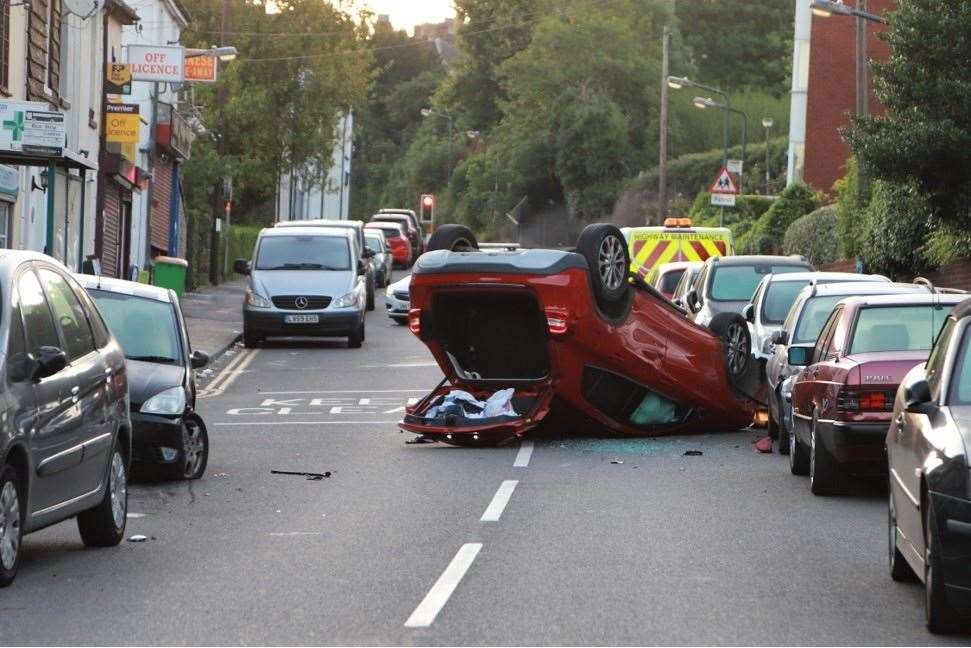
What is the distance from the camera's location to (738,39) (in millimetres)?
107125

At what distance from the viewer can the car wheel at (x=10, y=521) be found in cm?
902

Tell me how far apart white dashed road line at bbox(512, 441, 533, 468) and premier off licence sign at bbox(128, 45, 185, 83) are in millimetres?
Answer: 20654

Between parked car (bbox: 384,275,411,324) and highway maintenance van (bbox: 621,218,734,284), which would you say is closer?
highway maintenance van (bbox: 621,218,734,284)

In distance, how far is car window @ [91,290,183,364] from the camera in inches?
601

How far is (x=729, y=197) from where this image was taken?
4425 centimetres

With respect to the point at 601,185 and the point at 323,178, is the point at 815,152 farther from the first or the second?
the point at 601,185

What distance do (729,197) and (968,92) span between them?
61.3 ft

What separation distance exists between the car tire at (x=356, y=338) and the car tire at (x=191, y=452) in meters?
17.7

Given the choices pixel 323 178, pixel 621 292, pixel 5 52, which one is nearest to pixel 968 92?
pixel 621 292

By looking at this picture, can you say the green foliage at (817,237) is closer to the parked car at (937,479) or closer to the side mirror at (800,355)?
the side mirror at (800,355)

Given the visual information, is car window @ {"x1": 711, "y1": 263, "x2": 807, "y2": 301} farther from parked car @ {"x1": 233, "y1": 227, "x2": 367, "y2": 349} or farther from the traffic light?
the traffic light

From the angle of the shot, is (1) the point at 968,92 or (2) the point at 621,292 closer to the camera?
(2) the point at 621,292

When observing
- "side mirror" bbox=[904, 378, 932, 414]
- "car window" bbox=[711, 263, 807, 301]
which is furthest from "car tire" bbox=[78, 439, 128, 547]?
"car window" bbox=[711, 263, 807, 301]

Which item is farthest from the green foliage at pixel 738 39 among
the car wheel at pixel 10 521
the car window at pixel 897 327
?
the car wheel at pixel 10 521
